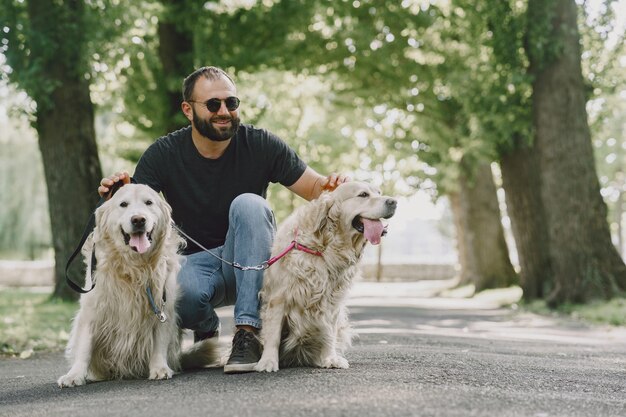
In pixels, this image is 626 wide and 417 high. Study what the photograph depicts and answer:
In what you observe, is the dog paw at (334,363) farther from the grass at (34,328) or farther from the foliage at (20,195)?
the foliage at (20,195)

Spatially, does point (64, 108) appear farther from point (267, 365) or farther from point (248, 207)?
point (267, 365)

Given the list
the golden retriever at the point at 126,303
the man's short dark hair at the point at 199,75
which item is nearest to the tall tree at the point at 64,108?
the man's short dark hair at the point at 199,75

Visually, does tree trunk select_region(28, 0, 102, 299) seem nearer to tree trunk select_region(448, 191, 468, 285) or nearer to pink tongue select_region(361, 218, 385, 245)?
pink tongue select_region(361, 218, 385, 245)

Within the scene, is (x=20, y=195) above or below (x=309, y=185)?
above

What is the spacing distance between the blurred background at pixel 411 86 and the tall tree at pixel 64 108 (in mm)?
23

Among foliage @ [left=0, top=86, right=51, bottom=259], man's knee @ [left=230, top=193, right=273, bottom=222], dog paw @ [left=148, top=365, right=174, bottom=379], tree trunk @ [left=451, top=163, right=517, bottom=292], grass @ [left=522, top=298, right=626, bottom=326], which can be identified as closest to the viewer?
dog paw @ [left=148, top=365, right=174, bottom=379]

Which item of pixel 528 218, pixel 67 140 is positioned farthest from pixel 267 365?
pixel 528 218

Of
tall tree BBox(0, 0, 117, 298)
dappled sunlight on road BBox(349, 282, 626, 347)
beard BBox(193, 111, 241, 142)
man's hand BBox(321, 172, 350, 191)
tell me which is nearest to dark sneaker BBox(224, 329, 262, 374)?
man's hand BBox(321, 172, 350, 191)

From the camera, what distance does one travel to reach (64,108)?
12789 millimetres

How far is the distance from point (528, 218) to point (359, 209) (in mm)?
12220

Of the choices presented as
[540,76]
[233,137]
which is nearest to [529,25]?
[540,76]

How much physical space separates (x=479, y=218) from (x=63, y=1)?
523 inches

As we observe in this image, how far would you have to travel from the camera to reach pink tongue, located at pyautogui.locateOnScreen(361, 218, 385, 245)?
16.0 ft

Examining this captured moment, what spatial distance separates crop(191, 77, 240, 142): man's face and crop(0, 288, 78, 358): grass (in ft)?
11.7
